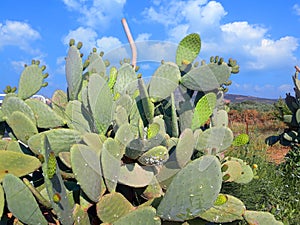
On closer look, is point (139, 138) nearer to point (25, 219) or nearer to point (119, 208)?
point (119, 208)

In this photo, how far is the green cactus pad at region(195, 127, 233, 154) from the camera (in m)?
2.47

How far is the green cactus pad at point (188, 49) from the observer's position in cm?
255

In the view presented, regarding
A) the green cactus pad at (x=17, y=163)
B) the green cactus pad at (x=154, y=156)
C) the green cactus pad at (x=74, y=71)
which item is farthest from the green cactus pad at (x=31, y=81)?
the green cactus pad at (x=154, y=156)

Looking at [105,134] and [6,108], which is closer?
[105,134]

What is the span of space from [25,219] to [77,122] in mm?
536

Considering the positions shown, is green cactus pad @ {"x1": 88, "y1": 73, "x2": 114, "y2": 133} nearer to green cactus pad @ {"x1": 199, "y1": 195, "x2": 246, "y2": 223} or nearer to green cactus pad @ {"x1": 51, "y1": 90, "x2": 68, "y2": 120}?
green cactus pad @ {"x1": 51, "y1": 90, "x2": 68, "y2": 120}

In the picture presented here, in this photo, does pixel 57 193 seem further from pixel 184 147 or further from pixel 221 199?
pixel 221 199

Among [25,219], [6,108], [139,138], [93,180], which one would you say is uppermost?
[6,108]

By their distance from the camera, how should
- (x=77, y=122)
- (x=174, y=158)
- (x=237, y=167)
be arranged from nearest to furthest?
1. (x=174, y=158)
2. (x=77, y=122)
3. (x=237, y=167)

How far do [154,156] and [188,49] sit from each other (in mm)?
762

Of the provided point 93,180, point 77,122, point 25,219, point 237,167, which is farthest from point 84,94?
point 237,167

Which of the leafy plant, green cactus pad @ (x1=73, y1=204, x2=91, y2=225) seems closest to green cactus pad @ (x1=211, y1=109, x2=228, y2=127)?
the leafy plant

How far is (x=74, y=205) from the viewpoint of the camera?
2.09 m

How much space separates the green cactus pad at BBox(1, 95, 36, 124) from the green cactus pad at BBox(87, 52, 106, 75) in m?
0.40
